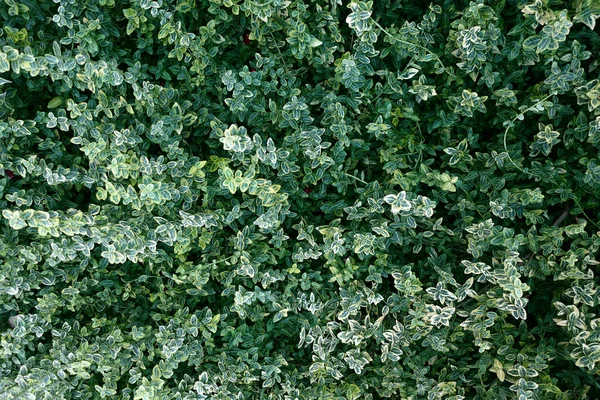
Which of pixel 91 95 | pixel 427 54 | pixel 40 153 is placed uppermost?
pixel 427 54

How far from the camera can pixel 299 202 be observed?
8.98ft

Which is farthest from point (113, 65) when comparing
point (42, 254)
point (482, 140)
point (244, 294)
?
point (482, 140)

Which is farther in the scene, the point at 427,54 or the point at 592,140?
the point at 427,54

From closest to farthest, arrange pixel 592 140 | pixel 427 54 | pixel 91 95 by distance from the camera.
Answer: pixel 592 140 → pixel 427 54 → pixel 91 95

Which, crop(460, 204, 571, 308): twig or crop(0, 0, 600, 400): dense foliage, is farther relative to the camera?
crop(460, 204, 571, 308): twig

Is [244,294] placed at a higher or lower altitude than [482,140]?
lower

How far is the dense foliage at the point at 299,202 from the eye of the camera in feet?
8.03

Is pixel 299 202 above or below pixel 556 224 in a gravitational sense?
below

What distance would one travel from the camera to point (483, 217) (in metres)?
2.60

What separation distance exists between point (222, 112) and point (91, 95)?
702 millimetres

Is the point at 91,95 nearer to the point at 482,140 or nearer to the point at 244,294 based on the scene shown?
the point at 244,294

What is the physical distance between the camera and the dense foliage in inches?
96.3

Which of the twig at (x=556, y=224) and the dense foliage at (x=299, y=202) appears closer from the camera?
the dense foliage at (x=299, y=202)

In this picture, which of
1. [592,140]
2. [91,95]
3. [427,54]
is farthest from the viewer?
[91,95]
